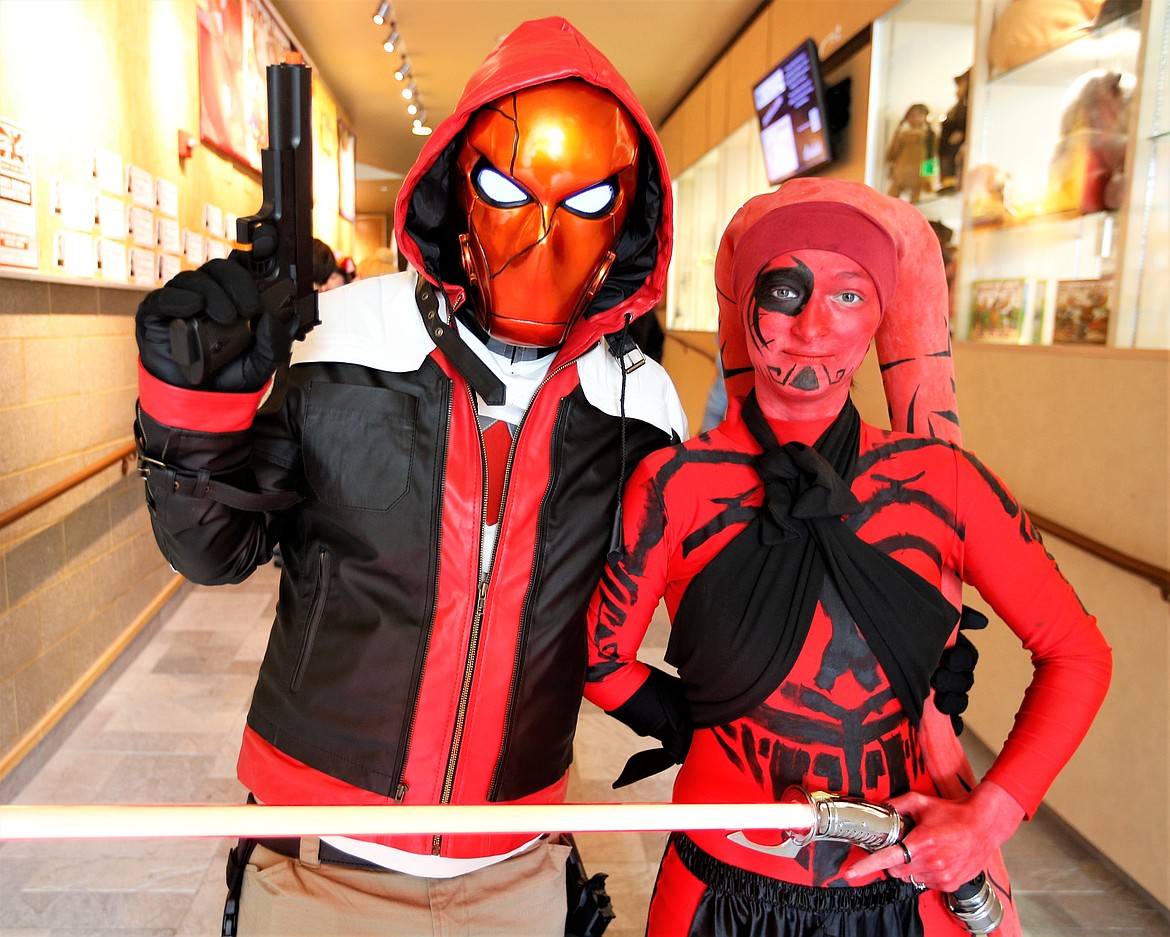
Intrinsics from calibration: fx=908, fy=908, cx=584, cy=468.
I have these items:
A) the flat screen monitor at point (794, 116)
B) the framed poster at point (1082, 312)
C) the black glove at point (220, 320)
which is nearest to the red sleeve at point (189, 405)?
the black glove at point (220, 320)

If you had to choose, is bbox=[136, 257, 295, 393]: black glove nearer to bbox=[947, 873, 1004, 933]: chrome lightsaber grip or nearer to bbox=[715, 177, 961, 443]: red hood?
bbox=[715, 177, 961, 443]: red hood

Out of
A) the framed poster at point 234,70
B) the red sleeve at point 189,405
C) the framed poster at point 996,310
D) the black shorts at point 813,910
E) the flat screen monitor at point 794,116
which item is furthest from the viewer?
Answer: the flat screen monitor at point 794,116

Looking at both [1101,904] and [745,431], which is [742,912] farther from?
[1101,904]

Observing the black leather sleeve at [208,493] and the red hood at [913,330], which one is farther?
the red hood at [913,330]

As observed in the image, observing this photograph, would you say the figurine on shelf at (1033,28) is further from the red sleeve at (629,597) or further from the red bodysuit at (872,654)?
the red sleeve at (629,597)

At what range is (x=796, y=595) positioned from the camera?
40.5 inches

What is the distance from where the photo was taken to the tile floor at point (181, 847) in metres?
2.24

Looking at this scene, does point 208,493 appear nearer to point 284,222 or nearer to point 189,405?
point 189,405

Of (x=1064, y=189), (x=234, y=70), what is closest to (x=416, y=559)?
(x=1064, y=189)

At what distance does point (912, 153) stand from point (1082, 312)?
1583mm

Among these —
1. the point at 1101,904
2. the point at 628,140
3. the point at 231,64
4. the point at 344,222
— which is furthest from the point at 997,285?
the point at 344,222

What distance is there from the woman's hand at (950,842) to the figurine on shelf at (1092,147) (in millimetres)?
2130

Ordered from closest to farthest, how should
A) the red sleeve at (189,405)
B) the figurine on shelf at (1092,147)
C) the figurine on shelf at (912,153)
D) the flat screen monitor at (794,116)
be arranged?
the red sleeve at (189,405), the figurine on shelf at (1092,147), the figurine on shelf at (912,153), the flat screen monitor at (794,116)

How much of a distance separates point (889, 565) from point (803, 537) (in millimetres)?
100
